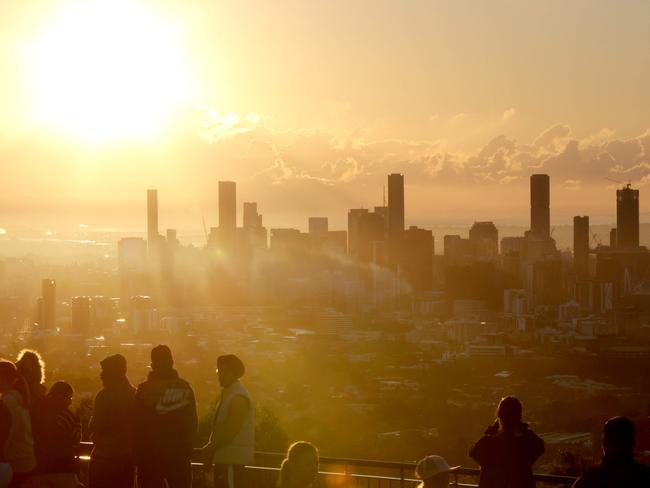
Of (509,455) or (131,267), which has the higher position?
(131,267)

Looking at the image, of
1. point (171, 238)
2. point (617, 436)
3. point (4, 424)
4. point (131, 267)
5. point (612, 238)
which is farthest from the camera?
point (171, 238)

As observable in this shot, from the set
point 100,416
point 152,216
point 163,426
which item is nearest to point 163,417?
point 163,426

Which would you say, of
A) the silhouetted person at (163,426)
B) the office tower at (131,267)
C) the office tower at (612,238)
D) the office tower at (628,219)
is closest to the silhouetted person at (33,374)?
the silhouetted person at (163,426)

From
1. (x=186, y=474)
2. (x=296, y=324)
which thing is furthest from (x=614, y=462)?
(x=296, y=324)

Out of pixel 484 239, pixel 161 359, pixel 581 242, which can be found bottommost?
pixel 161 359

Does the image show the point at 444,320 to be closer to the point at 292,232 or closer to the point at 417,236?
the point at 417,236

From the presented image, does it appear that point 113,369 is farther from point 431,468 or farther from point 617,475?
point 617,475
